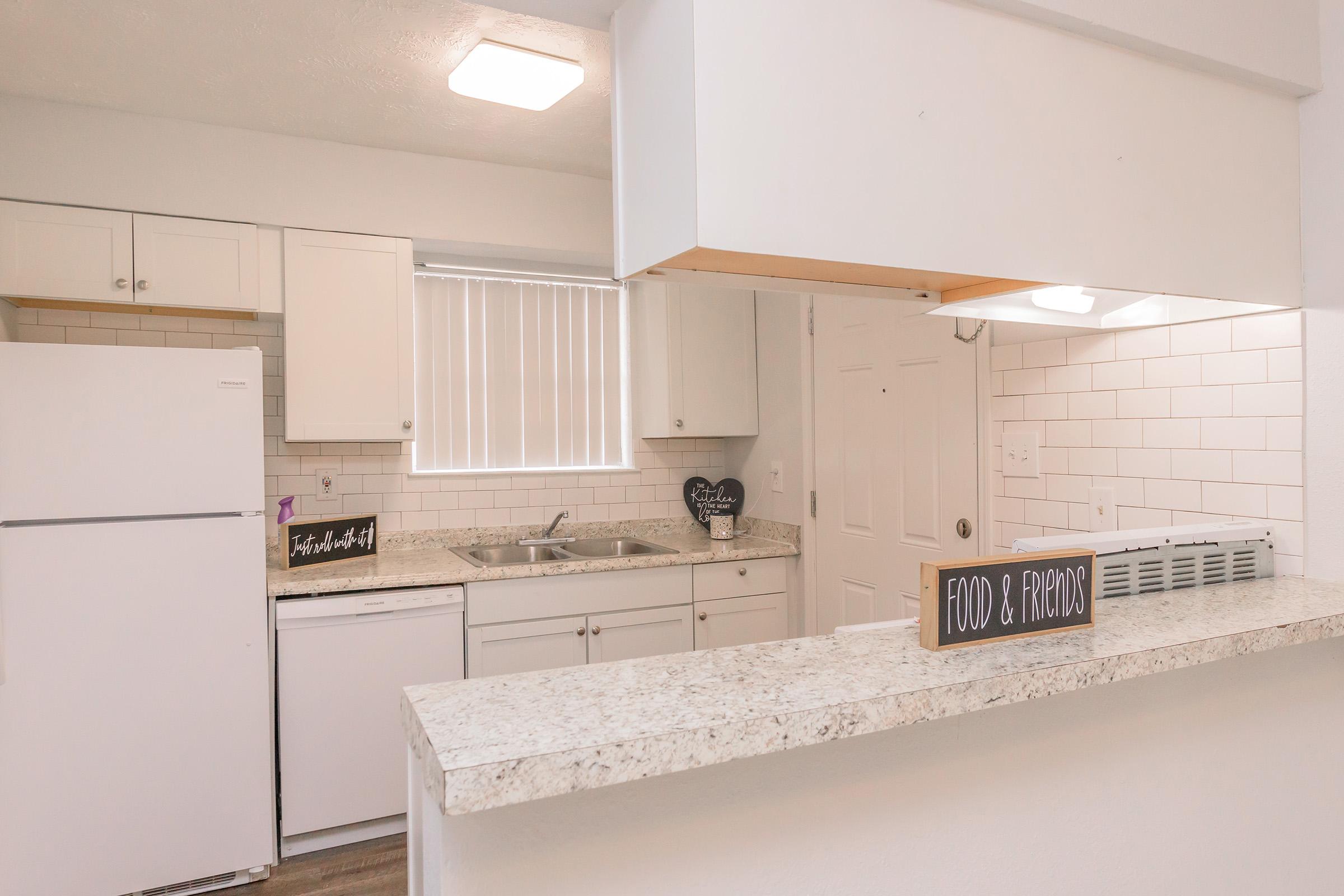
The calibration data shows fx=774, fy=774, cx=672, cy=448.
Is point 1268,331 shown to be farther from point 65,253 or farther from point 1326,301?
point 65,253

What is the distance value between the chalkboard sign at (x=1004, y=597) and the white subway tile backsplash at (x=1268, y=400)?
2.84 ft

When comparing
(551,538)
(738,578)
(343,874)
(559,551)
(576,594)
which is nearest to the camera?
(343,874)

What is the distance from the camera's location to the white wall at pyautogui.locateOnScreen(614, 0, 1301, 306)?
107cm

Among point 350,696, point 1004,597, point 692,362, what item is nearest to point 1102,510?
point 1004,597

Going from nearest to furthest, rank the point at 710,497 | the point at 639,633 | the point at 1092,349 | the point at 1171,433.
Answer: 1. the point at 1171,433
2. the point at 1092,349
3. the point at 639,633
4. the point at 710,497

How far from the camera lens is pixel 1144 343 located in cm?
199

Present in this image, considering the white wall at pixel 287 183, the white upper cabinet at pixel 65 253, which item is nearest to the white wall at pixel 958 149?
the white wall at pixel 287 183

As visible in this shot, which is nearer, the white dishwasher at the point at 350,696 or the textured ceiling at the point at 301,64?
the textured ceiling at the point at 301,64

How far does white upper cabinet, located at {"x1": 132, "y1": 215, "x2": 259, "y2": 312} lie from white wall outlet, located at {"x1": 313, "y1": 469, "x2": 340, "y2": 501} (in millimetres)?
706

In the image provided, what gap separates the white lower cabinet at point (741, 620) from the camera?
3.25m

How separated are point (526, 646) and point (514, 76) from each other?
1.96 metres

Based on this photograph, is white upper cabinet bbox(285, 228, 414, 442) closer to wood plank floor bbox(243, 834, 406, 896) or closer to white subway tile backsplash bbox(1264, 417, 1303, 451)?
wood plank floor bbox(243, 834, 406, 896)

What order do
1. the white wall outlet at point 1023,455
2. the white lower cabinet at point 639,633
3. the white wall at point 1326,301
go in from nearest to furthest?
the white wall at point 1326,301, the white wall outlet at point 1023,455, the white lower cabinet at point 639,633

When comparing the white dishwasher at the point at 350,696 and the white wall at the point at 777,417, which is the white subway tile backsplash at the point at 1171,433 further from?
the white dishwasher at the point at 350,696
